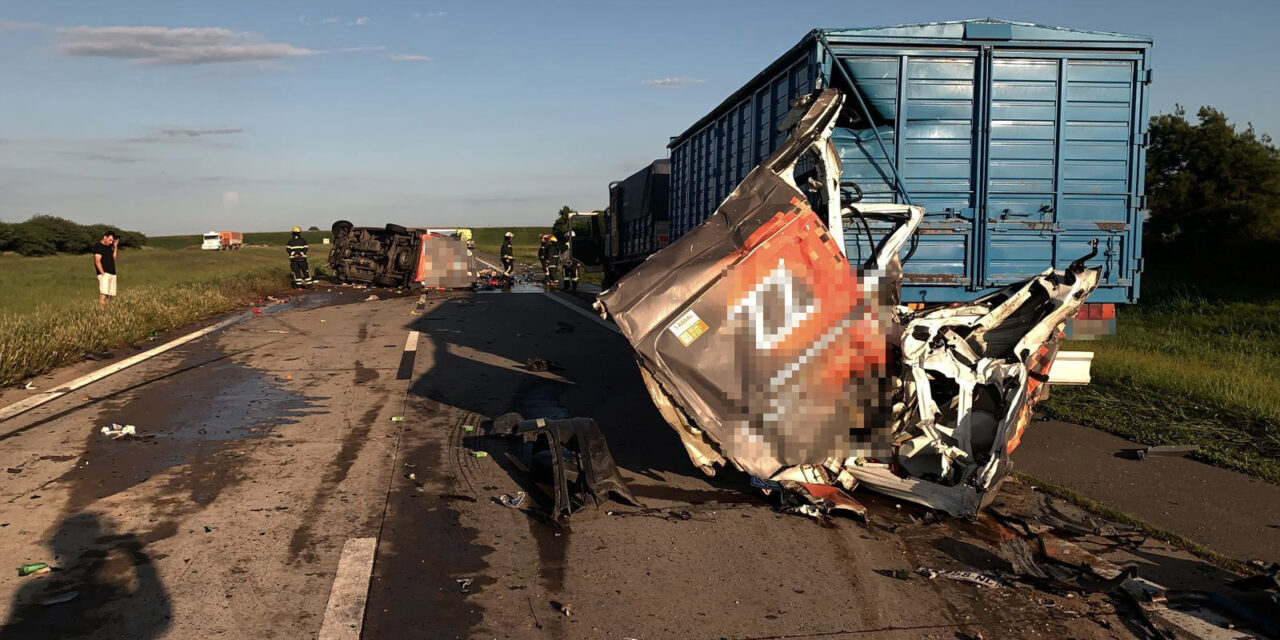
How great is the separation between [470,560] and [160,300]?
15892 millimetres

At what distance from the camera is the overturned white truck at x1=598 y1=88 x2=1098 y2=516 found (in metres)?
5.83

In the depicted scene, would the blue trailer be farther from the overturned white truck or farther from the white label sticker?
the white label sticker

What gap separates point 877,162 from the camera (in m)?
8.69

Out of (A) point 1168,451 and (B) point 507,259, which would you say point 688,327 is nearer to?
(A) point 1168,451

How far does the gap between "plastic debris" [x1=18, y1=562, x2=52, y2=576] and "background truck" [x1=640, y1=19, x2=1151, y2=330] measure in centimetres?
648

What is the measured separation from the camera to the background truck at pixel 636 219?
19.4m

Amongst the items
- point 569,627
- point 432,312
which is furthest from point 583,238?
point 569,627

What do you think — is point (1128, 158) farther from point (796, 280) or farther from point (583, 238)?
point (583, 238)

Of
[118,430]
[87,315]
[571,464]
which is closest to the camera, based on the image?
[571,464]

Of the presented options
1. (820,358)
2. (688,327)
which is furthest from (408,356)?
(820,358)

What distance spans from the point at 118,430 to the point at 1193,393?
988cm

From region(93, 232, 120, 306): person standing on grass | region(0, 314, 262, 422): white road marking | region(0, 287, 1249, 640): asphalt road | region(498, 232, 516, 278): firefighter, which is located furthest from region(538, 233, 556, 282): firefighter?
region(0, 287, 1249, 640): asphalt road

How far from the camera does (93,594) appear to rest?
454 cm

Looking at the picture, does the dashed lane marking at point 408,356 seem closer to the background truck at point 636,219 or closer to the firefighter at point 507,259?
the background truck at point 636,219
